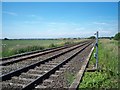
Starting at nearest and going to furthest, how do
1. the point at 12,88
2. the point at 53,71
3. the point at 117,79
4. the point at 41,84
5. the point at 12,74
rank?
the point at 12,88
the point at 41,84
the point at 117,79
the point at 12,74
the point at 53,71

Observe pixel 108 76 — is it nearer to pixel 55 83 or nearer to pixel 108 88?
pixel 108 88

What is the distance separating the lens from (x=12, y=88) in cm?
627

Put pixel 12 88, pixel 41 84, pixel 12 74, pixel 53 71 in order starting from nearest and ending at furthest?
pixel 12 88 → pixel 41 84 → pixel 12 74 → pixel 53 71

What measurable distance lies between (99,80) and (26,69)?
363 centimetres

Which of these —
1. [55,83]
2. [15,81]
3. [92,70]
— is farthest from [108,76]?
[15,81]

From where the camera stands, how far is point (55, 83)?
23.0 feet

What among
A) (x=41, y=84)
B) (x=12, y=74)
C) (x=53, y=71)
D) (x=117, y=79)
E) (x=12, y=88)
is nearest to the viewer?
(x=12, y=88)

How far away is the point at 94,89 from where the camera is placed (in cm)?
627

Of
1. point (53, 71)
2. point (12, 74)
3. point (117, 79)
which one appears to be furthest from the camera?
A: point (53, 71)

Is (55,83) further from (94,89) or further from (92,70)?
(92,70)

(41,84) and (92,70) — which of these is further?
(92,70)

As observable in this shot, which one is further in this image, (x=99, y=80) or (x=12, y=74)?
(x=12, y=74)

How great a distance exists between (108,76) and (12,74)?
3.51 m

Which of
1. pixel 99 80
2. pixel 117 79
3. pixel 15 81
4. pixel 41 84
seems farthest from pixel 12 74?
pixel 117 79
